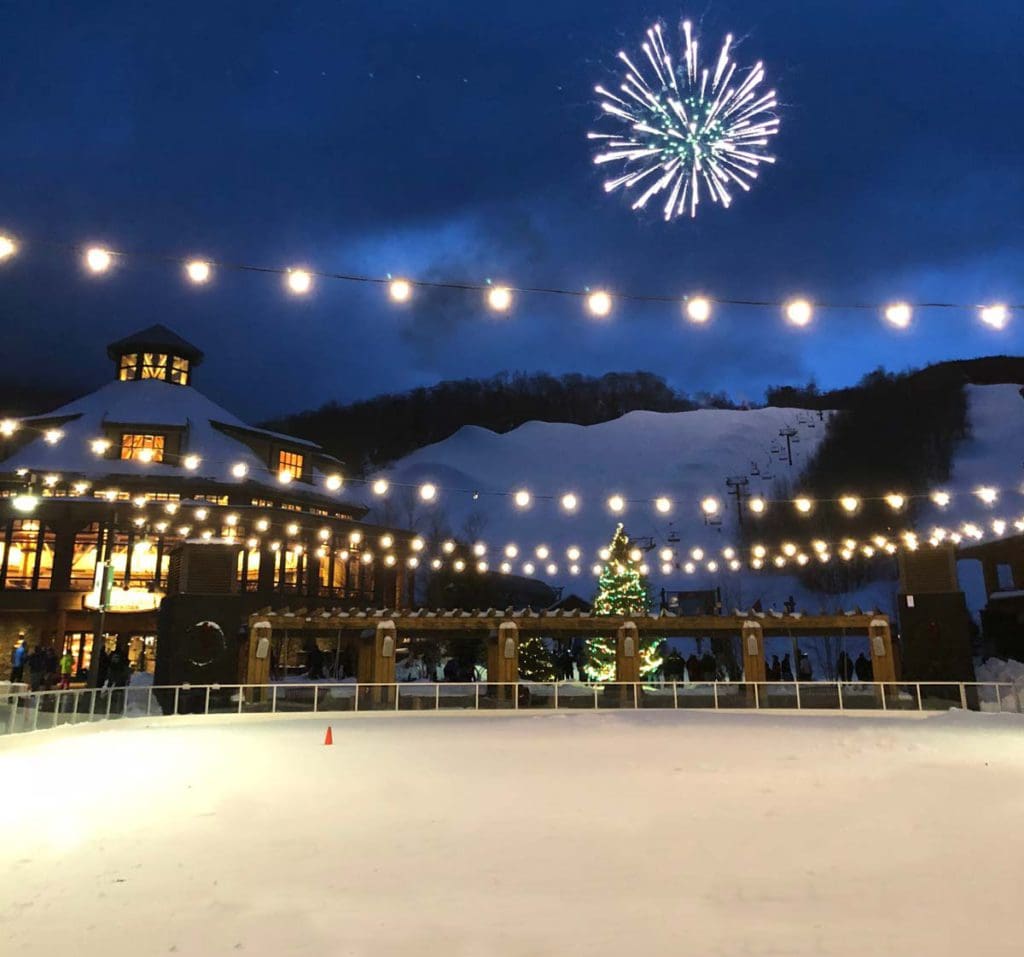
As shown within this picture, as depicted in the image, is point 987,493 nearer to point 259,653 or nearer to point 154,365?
point 259,653

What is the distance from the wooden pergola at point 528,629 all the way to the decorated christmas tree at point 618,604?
807 centimetres

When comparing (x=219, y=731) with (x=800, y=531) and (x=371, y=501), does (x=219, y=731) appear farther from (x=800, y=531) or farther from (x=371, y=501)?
(x=800, y=531)

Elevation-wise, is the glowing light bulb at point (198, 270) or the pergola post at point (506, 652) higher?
the glowing light bulb at point (198, 270)

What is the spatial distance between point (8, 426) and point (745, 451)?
9682 centimetres

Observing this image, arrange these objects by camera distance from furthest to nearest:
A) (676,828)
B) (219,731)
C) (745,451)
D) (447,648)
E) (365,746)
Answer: (745,451) → (447,648) → (219,731) → (365,746) → (676,828)

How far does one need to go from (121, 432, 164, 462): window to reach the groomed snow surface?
2614 cm

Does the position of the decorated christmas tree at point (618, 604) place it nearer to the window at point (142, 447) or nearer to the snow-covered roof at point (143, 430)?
the snow-covered roof at point (143, 430)

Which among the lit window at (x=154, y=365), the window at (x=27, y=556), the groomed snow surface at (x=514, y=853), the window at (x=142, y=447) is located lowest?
the groomed snow surface at (x=514, y=853)

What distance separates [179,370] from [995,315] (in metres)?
40.3

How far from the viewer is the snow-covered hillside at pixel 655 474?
63094 millimetres

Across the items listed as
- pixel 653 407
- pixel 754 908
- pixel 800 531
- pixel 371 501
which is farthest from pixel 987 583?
pixel 653 407

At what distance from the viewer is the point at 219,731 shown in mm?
15820

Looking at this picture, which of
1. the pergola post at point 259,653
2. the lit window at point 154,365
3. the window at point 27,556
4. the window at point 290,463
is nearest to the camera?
the pergola post at point 259,653

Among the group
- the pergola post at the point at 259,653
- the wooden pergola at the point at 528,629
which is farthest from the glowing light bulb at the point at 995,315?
the pergola post at the point at 259,653
